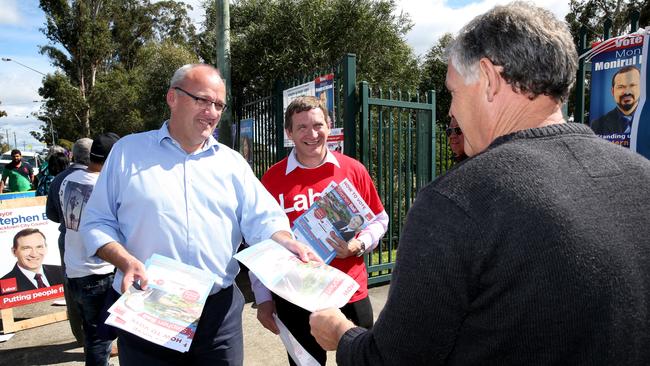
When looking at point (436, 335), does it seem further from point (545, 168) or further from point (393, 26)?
point (393, 26)

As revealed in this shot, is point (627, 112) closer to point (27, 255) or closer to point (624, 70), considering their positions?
point (624, 70)

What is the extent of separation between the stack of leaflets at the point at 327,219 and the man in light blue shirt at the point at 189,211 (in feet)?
1.10

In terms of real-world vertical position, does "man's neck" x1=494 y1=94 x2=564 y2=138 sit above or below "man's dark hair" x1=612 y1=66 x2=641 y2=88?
below

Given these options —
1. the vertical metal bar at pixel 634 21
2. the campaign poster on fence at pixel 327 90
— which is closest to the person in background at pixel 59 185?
the campaign poster on fence at pixel 327 90

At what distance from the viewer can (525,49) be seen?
40.5 inches

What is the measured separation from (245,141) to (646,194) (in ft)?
20.9

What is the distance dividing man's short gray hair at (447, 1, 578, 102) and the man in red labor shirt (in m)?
1.62

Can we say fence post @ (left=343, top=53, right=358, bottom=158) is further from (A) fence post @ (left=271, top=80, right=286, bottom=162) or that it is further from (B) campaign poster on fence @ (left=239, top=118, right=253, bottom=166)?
(B) campaign poster on fence @ (left=239, top=118, right=253, bottom=166)

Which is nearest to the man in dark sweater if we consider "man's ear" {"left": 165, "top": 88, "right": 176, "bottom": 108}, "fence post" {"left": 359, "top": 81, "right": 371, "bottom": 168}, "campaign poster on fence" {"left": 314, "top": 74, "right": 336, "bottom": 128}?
"man's ear" {"left": 165, "top": 88, "right": 176, "bottom": 108}

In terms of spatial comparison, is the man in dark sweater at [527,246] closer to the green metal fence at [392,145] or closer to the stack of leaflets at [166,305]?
the stack of leaflets at [166,305]

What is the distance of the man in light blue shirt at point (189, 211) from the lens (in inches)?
77.5

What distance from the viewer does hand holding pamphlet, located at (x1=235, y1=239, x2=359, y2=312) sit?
1516 millimetres

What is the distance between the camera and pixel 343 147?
4.91m

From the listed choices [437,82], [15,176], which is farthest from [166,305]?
[437,82]
